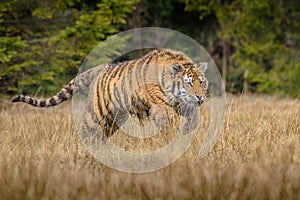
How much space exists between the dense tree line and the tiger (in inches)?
51.9

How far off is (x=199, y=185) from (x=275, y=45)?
13.3 metres

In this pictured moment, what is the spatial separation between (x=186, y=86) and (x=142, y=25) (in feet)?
46.1

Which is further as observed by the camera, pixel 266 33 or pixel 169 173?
pixel 266 33

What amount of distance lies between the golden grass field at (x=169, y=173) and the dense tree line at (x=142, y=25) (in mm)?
2742

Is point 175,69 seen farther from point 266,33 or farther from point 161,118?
point 266,33

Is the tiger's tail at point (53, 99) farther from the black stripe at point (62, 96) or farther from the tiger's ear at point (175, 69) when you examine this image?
the tiger's ear at point (175, 69)

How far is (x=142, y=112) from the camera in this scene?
7352mm

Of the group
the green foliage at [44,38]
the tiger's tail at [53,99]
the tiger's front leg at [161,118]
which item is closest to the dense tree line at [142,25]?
the green foliage at [44,38]

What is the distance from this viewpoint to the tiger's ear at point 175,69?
718 centimetres

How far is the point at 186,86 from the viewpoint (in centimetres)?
723

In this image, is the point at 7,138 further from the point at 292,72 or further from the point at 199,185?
the point at 292,72

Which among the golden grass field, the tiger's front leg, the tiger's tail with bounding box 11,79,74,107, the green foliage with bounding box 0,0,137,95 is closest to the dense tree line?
the green foliage with bounding box 0,0,137,95

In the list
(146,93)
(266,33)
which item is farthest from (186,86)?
(266,33)

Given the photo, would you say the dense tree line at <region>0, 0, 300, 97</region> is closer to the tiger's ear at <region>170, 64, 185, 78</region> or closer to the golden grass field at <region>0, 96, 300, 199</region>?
A: the tiger's ear at <region>170, 64, 185, 78</region>
